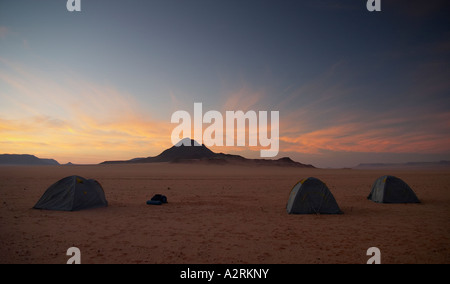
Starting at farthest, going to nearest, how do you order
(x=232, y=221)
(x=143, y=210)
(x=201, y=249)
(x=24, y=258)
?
(x=143, y=210), (x=232, y=221), (x=201, y=249), (x=24, y=258)

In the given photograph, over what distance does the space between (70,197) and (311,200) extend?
43.9 ft

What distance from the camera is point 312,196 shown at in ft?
46.6

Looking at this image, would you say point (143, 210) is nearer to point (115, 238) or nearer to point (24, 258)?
point (115, 238)

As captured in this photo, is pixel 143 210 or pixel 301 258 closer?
pixel 301 258

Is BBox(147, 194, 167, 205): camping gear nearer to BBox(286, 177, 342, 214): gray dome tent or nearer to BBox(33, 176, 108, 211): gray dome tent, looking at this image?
BBox(33, 176, 108, 211): gray dome tent

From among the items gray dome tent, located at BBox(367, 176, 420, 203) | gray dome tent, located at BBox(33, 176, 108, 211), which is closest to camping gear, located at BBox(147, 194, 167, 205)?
gray dome tent, located at BBox(33, 176, 108, 211)

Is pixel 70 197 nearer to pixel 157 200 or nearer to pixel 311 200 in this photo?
pixel 157 200

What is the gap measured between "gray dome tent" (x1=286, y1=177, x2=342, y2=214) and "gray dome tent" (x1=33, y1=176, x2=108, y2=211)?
11.6 meters

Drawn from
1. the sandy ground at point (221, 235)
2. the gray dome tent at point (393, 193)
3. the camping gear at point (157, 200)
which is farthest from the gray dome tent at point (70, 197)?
the gray dome tent at point (393, 193)

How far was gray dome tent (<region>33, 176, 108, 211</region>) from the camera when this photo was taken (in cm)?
1427

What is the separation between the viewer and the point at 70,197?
14375mm

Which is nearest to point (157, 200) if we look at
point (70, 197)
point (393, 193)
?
point (70, 197)
